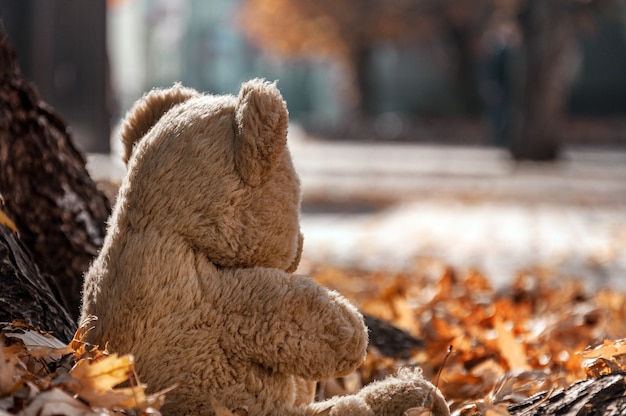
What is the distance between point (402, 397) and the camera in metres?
1.85

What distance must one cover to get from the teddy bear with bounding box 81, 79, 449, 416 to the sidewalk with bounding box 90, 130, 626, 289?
261mm

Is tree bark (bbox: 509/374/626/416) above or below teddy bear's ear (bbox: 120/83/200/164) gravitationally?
below

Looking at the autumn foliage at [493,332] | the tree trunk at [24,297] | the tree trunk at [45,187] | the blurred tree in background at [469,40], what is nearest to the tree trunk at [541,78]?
the blurred tree in background at [469,40]

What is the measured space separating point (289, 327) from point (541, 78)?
58.9ft

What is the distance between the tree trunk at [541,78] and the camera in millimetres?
18547

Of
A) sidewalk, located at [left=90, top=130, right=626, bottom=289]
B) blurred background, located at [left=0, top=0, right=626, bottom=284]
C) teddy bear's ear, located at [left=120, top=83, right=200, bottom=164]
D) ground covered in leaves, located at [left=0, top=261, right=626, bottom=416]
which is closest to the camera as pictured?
ground covered in leaves, located at [left=0, top=261, right=626, bottom=416]

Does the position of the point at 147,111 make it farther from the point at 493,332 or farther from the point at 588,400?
the point at 493,332

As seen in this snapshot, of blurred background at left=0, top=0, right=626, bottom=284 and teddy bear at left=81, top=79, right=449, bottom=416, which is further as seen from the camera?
blurred background at left=0, top=0, right=626, bottom=284

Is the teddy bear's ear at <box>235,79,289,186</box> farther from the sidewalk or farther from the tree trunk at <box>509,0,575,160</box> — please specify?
the tree trunk at <box>509,0,575,160</box>

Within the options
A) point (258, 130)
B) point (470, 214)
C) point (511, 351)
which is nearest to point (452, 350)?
point (511, 351)

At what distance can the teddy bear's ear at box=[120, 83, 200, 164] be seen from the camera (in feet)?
6.95

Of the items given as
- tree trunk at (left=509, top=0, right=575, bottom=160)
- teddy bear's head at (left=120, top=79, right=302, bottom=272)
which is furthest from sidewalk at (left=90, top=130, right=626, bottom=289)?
tree trunk at (left=509, top=0, right=575, bottom=160)

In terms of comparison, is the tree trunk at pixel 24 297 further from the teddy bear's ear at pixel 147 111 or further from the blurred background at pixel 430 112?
the blurred background at pixel 430 112

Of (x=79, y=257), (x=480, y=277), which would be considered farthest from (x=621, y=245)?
(x=79, y=257)
